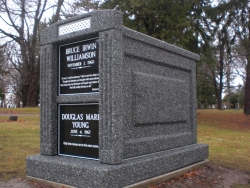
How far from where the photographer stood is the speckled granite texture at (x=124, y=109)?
428 cm

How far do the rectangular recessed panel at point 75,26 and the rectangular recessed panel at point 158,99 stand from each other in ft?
3.40

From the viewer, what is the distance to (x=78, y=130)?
4812 millimetres

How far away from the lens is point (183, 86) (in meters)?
6.54

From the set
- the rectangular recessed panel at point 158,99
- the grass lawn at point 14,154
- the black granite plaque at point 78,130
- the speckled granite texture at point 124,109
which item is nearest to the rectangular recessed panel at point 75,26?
the speckled granite texture at point 124,109

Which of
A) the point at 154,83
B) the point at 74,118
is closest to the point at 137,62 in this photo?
the point at 154,83

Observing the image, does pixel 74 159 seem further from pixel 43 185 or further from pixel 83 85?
pixel 83 85

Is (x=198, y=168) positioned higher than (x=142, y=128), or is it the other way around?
(x=142, y=128)

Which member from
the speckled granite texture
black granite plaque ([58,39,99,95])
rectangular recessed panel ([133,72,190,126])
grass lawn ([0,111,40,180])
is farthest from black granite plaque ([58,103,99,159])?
grass lawn ([0,111,40,180])

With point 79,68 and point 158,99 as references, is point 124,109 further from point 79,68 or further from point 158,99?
point 158,99

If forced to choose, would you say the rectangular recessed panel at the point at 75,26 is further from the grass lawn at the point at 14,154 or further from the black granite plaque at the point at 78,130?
the grass lawn at the point at 14,154

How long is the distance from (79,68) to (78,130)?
941mm

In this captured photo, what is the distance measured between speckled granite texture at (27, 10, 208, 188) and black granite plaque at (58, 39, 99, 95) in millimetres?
94

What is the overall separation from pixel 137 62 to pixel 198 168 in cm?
265

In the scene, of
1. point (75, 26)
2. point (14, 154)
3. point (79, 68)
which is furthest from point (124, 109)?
point (14, 154)
